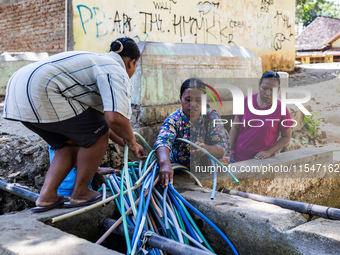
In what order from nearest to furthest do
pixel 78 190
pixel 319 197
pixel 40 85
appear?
pixel 40 85, pixel 78 190, pixel 319 197

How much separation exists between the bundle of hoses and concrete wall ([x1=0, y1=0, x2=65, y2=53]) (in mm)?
5793

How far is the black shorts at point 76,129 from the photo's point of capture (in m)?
2.74

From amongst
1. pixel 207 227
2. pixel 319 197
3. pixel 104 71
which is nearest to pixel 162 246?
pixel 207 227

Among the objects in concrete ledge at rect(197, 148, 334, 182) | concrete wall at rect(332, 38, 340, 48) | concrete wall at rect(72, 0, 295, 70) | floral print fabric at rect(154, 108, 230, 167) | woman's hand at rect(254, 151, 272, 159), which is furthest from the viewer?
concrete wall at rect(332, 38, 340, 48)

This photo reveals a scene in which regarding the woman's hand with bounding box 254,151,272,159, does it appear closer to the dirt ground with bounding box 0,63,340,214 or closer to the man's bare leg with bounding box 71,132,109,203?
the dirt ground with bounding box 0,63,340,214

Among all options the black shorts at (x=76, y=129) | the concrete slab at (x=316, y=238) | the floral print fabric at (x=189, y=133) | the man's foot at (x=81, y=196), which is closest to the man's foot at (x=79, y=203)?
the man's foot at (x=81, y=196)

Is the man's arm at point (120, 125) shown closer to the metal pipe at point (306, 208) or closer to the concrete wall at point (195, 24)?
the metal pipe at point (306, 208)

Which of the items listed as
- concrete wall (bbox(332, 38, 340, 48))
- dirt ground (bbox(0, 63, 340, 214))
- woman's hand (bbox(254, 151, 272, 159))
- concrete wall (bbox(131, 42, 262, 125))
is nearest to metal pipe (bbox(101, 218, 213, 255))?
dirt ground (bbox(0, 63, 340, 214))

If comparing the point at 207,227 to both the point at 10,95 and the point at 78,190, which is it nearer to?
the point at 78,190

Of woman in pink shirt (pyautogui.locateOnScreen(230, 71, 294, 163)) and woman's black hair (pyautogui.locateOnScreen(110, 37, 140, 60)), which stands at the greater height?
woman's black hair (pyautogui.locateOnScreen(110, 37, 140, 60))

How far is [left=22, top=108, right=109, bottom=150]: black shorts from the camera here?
2.74m

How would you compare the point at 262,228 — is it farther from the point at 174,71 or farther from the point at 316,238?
the point at 174,71

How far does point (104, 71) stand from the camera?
2674 mm

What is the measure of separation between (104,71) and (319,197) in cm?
326
